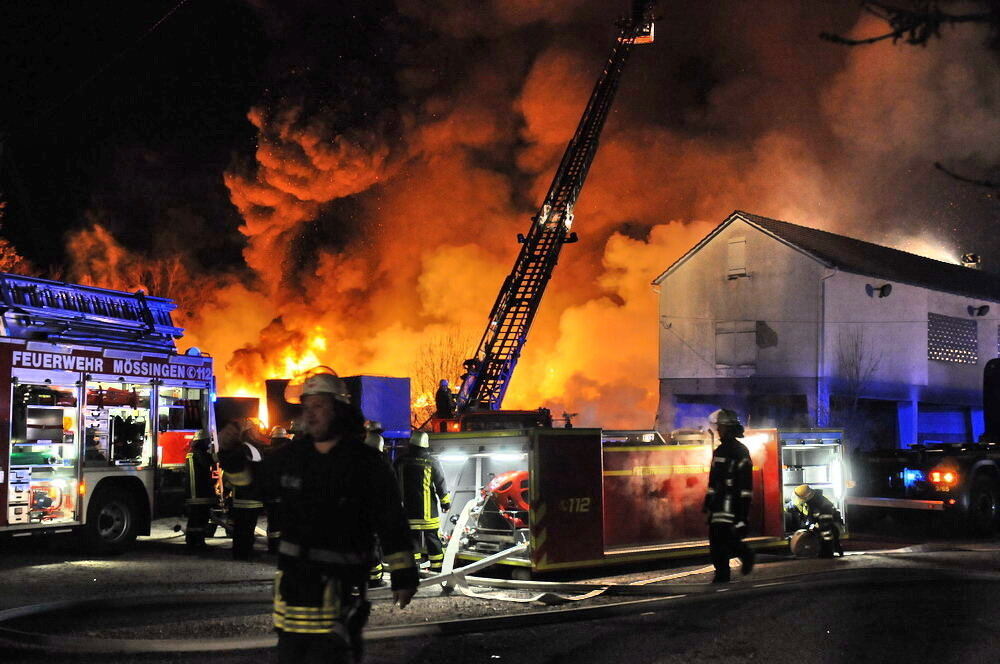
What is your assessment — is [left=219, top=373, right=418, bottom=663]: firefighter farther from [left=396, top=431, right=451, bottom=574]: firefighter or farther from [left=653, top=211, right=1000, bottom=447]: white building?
[left=653, top=211, right=1000, bottom=447]: white building

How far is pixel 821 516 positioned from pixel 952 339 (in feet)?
68.9

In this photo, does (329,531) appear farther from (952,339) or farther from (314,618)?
(952,339)

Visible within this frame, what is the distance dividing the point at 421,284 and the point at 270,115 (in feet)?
28.5

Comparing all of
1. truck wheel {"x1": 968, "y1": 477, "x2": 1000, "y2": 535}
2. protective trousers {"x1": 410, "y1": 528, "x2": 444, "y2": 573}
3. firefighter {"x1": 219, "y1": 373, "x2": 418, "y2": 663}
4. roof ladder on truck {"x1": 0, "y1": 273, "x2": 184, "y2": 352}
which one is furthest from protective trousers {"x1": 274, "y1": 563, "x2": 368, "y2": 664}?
truck wheel {"x1": 968, "y1": 477, "x2": 1000, "y2": 535}

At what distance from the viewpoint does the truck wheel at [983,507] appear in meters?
13.3

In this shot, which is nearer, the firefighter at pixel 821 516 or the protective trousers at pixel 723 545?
the protective trousers at pixel 723 545

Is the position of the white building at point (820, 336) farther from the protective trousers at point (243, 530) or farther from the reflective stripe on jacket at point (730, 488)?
the protective trousers at point (243, 530)

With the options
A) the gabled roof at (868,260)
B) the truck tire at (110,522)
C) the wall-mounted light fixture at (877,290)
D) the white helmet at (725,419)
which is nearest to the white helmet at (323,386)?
the white helmet at (725,419)

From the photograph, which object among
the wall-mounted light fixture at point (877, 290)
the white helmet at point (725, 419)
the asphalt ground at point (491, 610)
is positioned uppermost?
the wall-mounted light fixture at point (877, 290)

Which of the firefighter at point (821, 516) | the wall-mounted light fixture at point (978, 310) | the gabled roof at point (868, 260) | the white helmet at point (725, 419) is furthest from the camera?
the wall-mounted light fixture at point (978, 310)

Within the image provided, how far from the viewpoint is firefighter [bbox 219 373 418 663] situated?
3.87 metres

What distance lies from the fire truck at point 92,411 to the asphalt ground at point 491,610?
0.64 meters

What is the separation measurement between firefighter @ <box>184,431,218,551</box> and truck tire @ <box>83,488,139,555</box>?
2.20ft

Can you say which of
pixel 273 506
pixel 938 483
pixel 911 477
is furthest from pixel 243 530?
pixel 938 483
